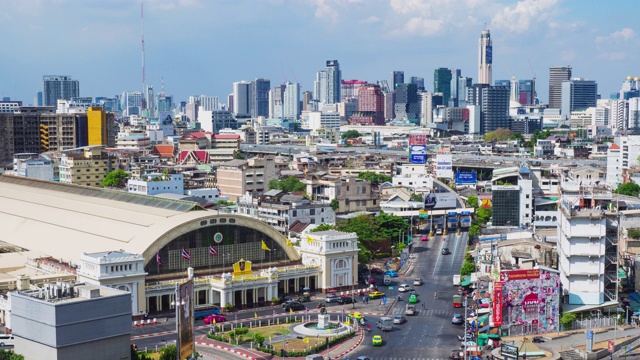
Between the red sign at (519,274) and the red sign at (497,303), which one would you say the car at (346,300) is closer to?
the red sign at (497,303)

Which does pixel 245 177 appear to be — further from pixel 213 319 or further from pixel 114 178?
pixel 213 319

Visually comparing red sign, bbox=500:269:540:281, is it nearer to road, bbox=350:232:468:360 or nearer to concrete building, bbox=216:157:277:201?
road, bbox=350:232:468:360

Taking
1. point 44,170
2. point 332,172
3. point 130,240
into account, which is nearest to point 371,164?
point 332,172

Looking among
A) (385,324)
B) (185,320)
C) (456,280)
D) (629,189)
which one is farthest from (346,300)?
(629,189)

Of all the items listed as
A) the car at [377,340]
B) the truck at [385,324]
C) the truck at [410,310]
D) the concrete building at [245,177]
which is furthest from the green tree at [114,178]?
the car at [377,340]

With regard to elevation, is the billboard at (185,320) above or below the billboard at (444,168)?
below

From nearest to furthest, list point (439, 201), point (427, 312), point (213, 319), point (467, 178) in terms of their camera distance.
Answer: point (213, 319)
point (427, 312)
point (439, 201)
point (467, 178)

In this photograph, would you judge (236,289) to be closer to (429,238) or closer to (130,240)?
(130,240)
